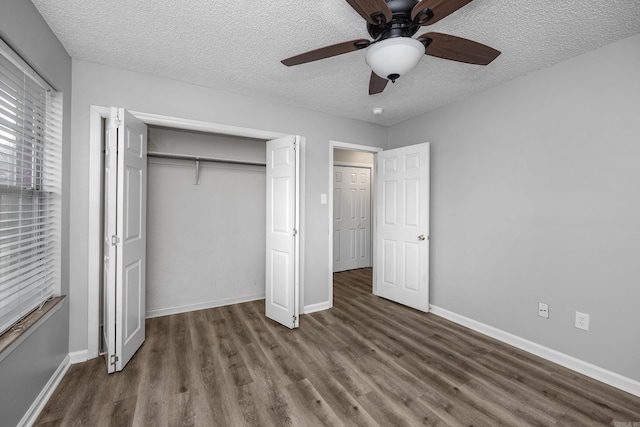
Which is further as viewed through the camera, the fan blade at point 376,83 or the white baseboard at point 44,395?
the fan blade at point 376,83

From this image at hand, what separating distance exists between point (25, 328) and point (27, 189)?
32.9 inches

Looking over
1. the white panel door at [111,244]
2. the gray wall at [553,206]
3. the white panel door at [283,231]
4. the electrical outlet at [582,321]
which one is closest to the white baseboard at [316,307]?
the white panel door at [283,231]

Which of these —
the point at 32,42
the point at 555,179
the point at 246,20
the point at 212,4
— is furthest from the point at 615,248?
the point at 32,42

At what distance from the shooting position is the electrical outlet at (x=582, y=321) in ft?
7.00

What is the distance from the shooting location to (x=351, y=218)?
5.47 m

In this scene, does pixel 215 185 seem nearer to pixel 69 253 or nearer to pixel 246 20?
pixel 69 253

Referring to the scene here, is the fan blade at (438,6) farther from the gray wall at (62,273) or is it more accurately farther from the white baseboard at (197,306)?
the white baseboard at (197,306)

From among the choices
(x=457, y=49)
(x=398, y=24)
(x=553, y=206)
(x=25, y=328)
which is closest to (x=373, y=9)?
(x=398, y=24)

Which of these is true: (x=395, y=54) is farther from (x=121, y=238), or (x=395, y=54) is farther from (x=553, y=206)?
(x=121, y=238)

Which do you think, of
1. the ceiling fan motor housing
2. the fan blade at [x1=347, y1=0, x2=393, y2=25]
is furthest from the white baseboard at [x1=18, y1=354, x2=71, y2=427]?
the ceiling fan motor housing

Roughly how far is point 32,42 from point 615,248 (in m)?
4.08

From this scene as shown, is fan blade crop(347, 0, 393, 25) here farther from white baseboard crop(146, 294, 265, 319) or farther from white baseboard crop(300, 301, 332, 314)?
white baseboard crop(146, 294, 265, 319)

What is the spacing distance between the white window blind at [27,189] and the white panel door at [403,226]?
3331 mm

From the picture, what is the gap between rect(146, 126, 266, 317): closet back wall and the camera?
3.11 metres
